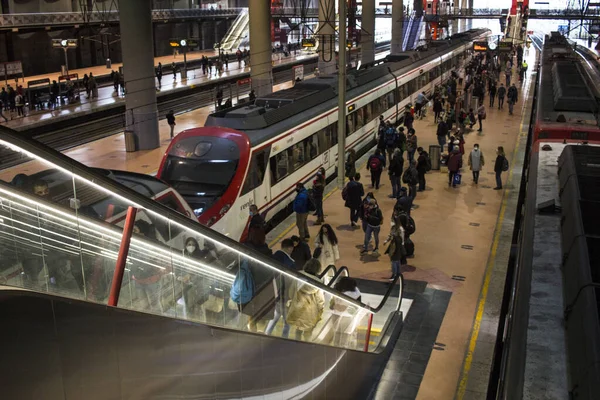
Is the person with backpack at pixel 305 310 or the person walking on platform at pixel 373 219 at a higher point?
the person with backpack at pixel 305 310

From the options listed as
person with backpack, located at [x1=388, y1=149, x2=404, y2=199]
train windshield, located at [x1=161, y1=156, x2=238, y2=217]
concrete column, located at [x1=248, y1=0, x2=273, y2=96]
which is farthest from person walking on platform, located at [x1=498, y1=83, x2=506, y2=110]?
train windshield, located at [x1=161, y1=156, x2=238, y2=217]

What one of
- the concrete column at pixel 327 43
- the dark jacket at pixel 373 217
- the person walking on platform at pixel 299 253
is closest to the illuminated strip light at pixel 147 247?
the person walking on platform at pixel 299 253

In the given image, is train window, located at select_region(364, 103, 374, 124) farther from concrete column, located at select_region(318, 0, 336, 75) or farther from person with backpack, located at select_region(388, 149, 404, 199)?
concrete column, located at select_region(318, 0, 336, 75)

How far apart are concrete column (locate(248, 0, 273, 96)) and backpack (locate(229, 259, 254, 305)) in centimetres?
2621

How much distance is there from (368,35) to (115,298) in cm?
4521

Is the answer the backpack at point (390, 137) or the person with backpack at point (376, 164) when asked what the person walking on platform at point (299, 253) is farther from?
the backpack at point (390, 137)

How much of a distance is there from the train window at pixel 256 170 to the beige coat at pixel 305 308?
681 centimetres

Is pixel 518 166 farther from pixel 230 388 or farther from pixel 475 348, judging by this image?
pixel 230 388

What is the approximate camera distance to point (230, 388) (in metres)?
5.53

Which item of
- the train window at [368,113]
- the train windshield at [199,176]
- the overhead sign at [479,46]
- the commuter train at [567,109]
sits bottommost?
the train window at [368,113]

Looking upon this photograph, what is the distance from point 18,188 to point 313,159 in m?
15.7

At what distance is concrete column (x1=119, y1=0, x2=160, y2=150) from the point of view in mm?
25516

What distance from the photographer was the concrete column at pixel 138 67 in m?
25.5

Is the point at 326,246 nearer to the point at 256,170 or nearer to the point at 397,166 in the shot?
the point at 256,170
